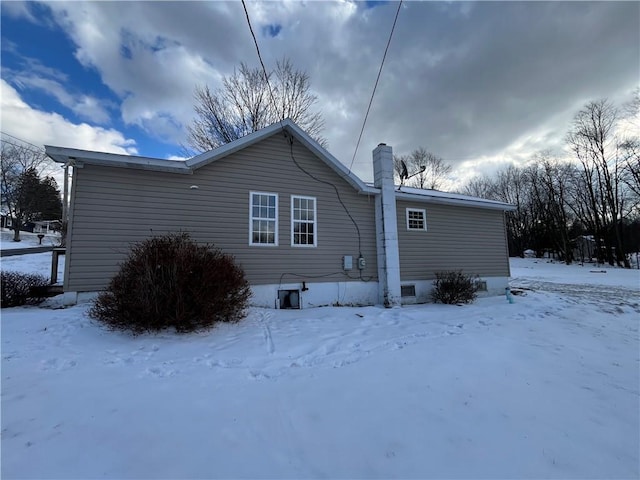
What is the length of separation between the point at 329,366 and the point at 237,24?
23.2 feet

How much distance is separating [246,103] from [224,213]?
1361 centimetres

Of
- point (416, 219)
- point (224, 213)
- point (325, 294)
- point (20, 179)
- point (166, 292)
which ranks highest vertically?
point (20, 179)

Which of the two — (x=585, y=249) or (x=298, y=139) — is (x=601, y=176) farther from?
(x=298, y=139)

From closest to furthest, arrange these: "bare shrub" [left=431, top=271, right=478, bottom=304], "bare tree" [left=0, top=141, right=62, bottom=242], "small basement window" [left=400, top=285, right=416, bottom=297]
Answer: "bare shrub" [left=431, top=271, right=478, bottom=304], "small basement window" [left=400, top=285, right=416, bottom=297], "bare tree" [left=0, top=141, right=62, bottom=242]

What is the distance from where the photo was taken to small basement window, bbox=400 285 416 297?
32.5 feet

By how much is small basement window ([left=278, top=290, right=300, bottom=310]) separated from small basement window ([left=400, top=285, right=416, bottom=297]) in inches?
147

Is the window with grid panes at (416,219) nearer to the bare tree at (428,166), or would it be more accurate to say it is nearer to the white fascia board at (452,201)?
the white fascia board at (452,201)

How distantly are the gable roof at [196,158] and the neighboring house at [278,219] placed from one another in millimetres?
26

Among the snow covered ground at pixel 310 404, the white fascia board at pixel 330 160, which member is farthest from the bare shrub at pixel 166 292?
the white fascia board at pixel 330 160

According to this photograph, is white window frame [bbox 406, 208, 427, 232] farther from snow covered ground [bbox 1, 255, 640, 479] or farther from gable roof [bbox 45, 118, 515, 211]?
snow covered ground [bbox 1, 255, 640, 479]

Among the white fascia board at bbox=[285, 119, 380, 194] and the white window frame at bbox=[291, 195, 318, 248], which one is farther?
the white fascia board at bbox=[285, 119, 380, 194]

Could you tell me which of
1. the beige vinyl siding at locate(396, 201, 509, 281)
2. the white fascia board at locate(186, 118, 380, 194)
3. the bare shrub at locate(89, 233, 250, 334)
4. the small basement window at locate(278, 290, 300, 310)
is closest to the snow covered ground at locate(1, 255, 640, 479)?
the bare shrub at locate(89, 233, 250, 334)

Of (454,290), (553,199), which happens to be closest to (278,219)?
(454,290)

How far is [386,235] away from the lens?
934 cm
